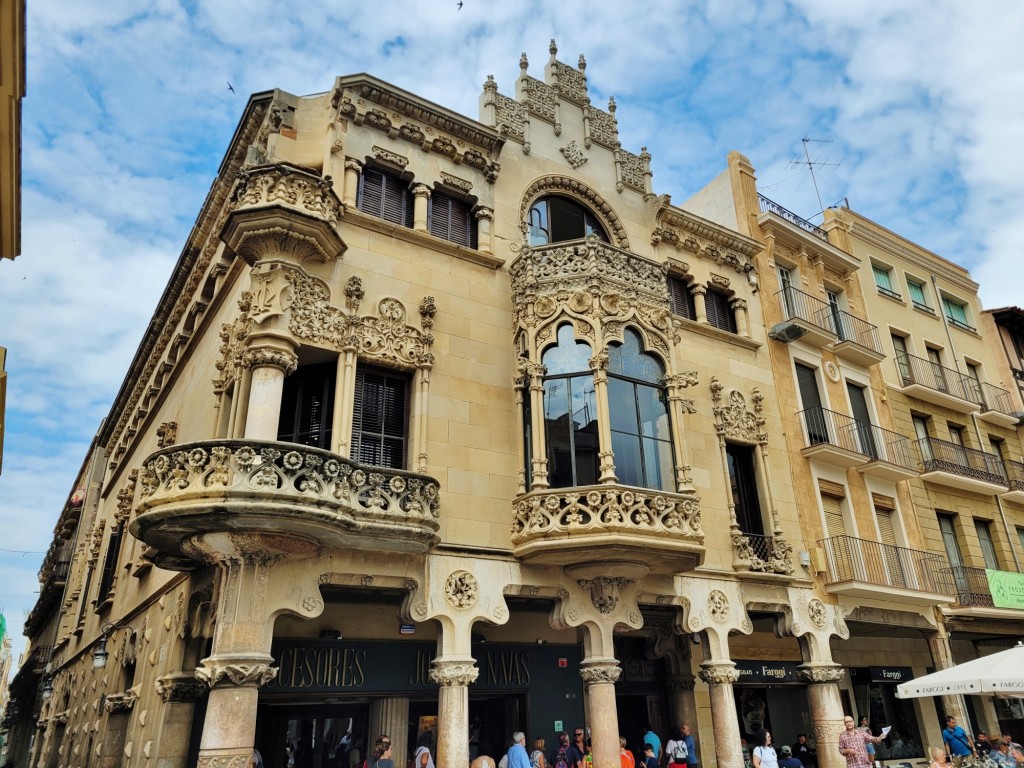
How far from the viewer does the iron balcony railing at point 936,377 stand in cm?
2286

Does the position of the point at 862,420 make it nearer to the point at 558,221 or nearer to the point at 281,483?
the point at 558,221

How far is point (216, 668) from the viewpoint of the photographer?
957 cm

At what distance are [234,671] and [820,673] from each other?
12.1 m

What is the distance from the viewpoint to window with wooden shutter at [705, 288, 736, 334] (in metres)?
18.7

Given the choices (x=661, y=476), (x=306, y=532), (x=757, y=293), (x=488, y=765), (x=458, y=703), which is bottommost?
(x=488, y=765)

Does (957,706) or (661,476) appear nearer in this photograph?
(661,476)

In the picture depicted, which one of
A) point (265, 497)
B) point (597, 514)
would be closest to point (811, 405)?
point (597, 514)

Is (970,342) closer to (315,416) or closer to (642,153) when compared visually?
(642,153)

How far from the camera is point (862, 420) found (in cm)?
2073

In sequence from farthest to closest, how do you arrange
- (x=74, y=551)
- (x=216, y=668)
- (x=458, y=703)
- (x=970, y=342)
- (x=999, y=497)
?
(x=74, y=551) → (x=970, y=342) → (x=999, y=497) → (x=458, y=703) → (x=216, y=668)

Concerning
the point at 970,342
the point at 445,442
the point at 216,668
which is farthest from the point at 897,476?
the point at 216,668

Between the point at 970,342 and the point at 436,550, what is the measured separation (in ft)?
77.1

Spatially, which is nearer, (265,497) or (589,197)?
(265,497)

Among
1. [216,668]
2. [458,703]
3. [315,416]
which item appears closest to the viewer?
[216,668]
